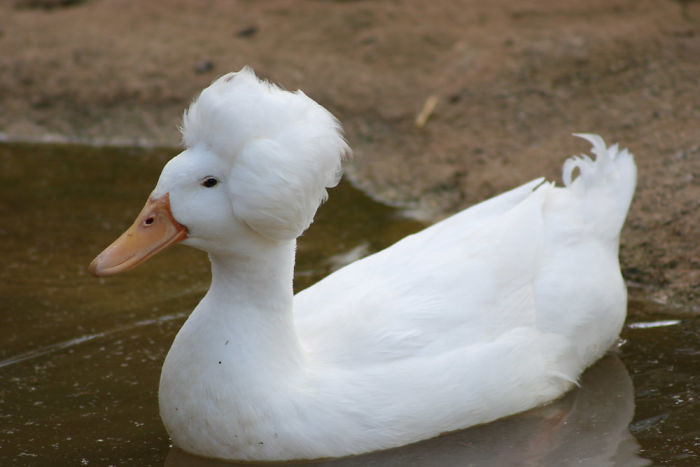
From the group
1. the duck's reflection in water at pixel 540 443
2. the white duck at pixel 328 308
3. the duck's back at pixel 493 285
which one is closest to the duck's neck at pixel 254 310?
the white duck at pixel 328 308

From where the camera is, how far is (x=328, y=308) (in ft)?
14.1

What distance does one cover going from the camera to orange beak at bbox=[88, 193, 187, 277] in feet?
12.0

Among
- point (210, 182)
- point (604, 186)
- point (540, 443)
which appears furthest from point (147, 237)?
point (604, 186)

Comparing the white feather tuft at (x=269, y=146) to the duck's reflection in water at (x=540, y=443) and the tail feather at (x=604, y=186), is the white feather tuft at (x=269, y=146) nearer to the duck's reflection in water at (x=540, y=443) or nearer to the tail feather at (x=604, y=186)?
the duck's reflection in water at (x=540, y=443)

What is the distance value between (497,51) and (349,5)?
5.33 ft

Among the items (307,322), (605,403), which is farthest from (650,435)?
(307,322)

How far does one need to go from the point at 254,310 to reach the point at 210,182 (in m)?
0.55

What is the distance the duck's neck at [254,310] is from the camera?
151 inches

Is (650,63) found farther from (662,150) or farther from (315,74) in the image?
(315,74)

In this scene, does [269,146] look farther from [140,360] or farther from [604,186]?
[604,186]

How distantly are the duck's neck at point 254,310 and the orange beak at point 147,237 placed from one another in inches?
8.7

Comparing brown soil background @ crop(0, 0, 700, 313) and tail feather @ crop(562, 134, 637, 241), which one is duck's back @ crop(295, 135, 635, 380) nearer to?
tail feather @ crop(562, 134, 637, 241)

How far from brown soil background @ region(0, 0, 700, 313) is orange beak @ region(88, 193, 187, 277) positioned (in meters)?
3.06

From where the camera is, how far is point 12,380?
4602mm
